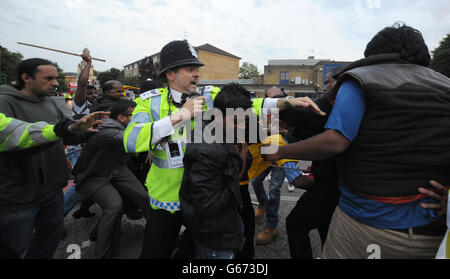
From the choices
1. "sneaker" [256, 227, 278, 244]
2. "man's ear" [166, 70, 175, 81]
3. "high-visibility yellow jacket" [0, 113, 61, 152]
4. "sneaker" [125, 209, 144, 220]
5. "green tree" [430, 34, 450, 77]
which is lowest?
"sneaker" [256, 227, 278, 244]

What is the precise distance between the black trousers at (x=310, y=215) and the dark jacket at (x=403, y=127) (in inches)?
30.7

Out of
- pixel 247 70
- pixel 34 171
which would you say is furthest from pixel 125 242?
pixel 247 70

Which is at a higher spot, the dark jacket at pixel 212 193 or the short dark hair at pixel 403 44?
the short dark hair at pixel 403 44

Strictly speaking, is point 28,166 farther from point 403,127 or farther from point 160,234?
point 403,127

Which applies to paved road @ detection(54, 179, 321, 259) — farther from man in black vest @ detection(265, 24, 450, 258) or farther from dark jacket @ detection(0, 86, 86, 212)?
man in black vest @ detection(265, 24, 450, 258)

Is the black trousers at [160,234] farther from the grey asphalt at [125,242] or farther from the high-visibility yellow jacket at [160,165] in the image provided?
the grey asphalt at [125,242]

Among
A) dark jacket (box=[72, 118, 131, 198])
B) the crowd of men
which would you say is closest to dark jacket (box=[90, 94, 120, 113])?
dark jacket (box=[72, 118, 131, 198])

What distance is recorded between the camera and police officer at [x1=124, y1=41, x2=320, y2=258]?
165 centimetres

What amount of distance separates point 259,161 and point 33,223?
7.01ft

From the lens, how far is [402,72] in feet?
3.96

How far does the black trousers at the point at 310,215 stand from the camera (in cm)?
202

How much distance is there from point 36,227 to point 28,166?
25.8 inches

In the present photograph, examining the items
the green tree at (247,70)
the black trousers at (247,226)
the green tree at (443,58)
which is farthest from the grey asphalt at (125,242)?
the green tree at (247,70)
